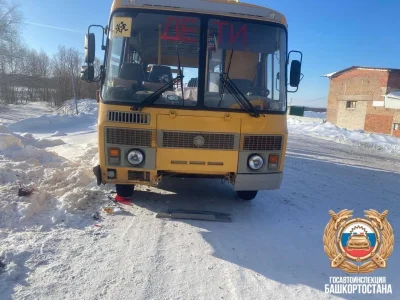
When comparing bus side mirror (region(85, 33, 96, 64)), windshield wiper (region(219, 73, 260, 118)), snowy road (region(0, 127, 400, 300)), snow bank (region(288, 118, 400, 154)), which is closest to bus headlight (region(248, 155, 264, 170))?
windshield wiper (region(219, 73, 260, 118))

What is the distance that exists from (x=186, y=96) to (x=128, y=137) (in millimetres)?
1004

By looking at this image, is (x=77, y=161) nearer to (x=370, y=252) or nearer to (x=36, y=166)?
(x=36, y=166)

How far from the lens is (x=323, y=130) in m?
23.3

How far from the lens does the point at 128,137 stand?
167 inches

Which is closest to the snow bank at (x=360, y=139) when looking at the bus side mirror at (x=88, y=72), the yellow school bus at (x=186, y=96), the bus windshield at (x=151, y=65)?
the yellow school bus at (x=186, y=96)

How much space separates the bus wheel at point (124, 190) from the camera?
504 cm

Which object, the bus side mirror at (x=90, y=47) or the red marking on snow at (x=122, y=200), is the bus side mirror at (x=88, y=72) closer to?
the bus side mirror at (x=90, y=47)

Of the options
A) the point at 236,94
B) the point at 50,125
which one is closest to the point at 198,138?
the point at 236,94

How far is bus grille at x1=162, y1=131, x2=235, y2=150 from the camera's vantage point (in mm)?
4309

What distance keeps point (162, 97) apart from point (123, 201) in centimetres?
Answer: 199

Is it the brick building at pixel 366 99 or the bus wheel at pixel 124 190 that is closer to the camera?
the bus wheel at pixel 124 190

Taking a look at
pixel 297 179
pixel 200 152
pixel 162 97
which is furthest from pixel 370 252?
pixel 297 179

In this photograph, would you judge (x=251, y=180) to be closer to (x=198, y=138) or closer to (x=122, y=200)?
(x=198, y=138)

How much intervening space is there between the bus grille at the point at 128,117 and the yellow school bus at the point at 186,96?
0.01 m
